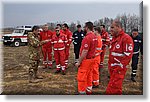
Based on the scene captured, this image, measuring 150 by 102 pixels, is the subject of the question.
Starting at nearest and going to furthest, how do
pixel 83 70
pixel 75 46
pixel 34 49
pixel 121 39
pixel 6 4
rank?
pixel 121 39 → pixel 83 70 → pixel 6 4 → pixel 34 49 → pixel 75 46

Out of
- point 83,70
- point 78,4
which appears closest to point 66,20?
point 78,4

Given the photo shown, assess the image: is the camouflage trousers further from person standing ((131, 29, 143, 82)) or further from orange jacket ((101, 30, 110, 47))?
person standing ((131, 29, 143, 82))

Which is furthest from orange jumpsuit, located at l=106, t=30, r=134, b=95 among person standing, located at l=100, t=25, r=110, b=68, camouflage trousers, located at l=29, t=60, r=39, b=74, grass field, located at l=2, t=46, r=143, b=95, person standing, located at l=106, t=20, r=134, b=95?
camouflage trousers, located at l=29, t=60, r=39, b=74

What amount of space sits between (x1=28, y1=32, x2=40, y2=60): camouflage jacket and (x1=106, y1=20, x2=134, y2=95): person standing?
1180 millimetres

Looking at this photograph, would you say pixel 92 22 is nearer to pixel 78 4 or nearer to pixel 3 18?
pixel 78 4

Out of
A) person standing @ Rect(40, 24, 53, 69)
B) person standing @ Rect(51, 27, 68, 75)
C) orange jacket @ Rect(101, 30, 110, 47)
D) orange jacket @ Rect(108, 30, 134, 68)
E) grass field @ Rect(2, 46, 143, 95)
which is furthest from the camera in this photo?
person standing @ Rect(40, 24, 53, 69)

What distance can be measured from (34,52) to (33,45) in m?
0.11

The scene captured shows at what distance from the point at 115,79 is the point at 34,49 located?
1.36 m

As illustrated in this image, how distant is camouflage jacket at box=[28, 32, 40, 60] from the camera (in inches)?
136

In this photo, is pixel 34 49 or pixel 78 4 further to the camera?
pixel 34 49

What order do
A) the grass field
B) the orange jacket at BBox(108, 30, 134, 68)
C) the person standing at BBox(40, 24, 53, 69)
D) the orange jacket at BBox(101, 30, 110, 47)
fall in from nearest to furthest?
1. the orange jacket at BBox(108, 30, 134, 68)
2. the grass field
3. the orange jacket at BBox(101, 30, 110, 47)
4. the person standing at BBox(40, 24, 53, 69)

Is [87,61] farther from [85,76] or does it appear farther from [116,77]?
[116,77]

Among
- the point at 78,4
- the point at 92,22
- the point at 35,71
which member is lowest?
the point at 35,71

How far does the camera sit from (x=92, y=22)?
3020mm
